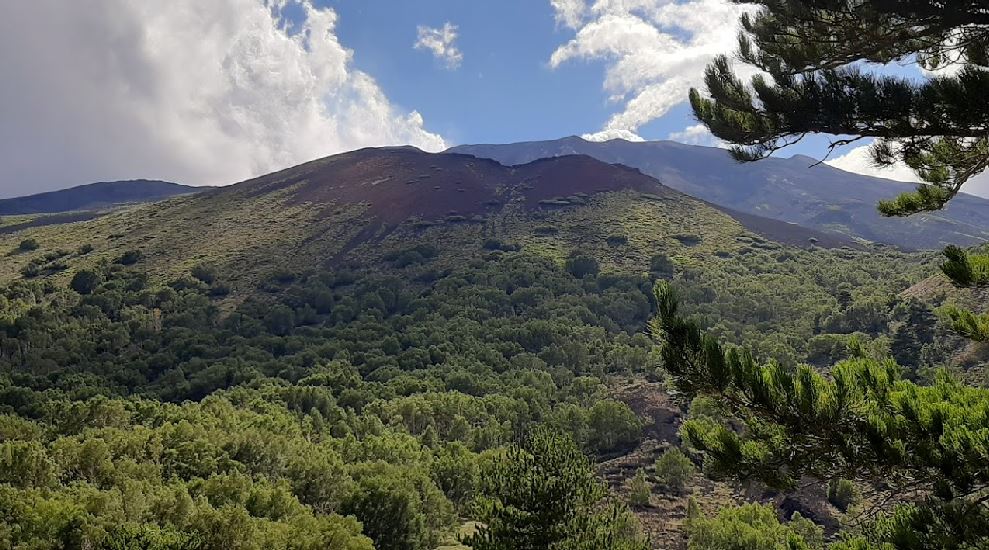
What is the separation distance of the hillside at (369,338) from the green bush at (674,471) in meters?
0.83

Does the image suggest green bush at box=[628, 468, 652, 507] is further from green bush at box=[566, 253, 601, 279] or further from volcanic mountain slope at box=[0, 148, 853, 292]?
volcanic mountain slope at box=[0, 148, 853, 292]

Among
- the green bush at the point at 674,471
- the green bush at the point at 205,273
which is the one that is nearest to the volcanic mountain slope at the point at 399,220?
the green bush at the point at 205,273

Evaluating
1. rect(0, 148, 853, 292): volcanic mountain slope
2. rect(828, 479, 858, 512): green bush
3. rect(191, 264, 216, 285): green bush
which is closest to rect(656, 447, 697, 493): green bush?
rect(828, 479, 858, 512): green bush

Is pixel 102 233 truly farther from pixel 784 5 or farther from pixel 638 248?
pixel 784 5

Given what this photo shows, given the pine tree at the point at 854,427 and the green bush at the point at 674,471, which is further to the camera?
the green bush at the point at 674,471

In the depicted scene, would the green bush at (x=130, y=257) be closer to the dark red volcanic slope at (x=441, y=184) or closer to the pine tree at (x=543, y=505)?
the dark red volcanic slope at (x=441, y=184)

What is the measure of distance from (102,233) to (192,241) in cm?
2141

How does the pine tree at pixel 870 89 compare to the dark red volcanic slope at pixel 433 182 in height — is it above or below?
below

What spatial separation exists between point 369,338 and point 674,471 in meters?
47.7

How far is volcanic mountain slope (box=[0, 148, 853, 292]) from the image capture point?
364ft

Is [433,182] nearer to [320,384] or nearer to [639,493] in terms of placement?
[320,384]

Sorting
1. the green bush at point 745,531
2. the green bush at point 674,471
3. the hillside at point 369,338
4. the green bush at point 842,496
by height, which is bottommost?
the green bush at point 842,496

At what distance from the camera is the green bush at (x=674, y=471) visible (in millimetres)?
47312

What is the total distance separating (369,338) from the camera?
81938mm
